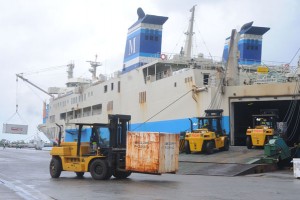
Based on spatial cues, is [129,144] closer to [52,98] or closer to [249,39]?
[249,39]

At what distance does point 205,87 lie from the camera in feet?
90.9

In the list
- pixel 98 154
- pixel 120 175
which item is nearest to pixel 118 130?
pixel 98 154

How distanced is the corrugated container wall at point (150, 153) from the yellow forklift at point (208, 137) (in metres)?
9.44

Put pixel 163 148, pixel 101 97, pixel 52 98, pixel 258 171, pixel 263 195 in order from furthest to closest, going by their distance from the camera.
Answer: pixel 52 98
pixel 101 97
pixel 258 171
pixel 163 148
pixel 263 195

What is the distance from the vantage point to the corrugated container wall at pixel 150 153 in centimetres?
1356

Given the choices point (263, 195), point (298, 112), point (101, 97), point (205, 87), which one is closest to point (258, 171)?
point (263, 195)

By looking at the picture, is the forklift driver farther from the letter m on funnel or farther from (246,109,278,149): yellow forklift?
the letter m on funnel

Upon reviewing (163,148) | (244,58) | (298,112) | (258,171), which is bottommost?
(258,171)

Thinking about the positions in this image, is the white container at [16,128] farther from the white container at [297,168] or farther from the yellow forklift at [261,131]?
the white container at [297,168]

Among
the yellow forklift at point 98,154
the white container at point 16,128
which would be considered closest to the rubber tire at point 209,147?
the yellow forklift at point 98,154

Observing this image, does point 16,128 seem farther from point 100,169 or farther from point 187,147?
point 100,169

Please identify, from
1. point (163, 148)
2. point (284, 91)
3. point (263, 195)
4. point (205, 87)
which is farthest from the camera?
point (205, 87)

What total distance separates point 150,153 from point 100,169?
189 cm

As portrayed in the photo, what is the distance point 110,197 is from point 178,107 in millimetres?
21163
